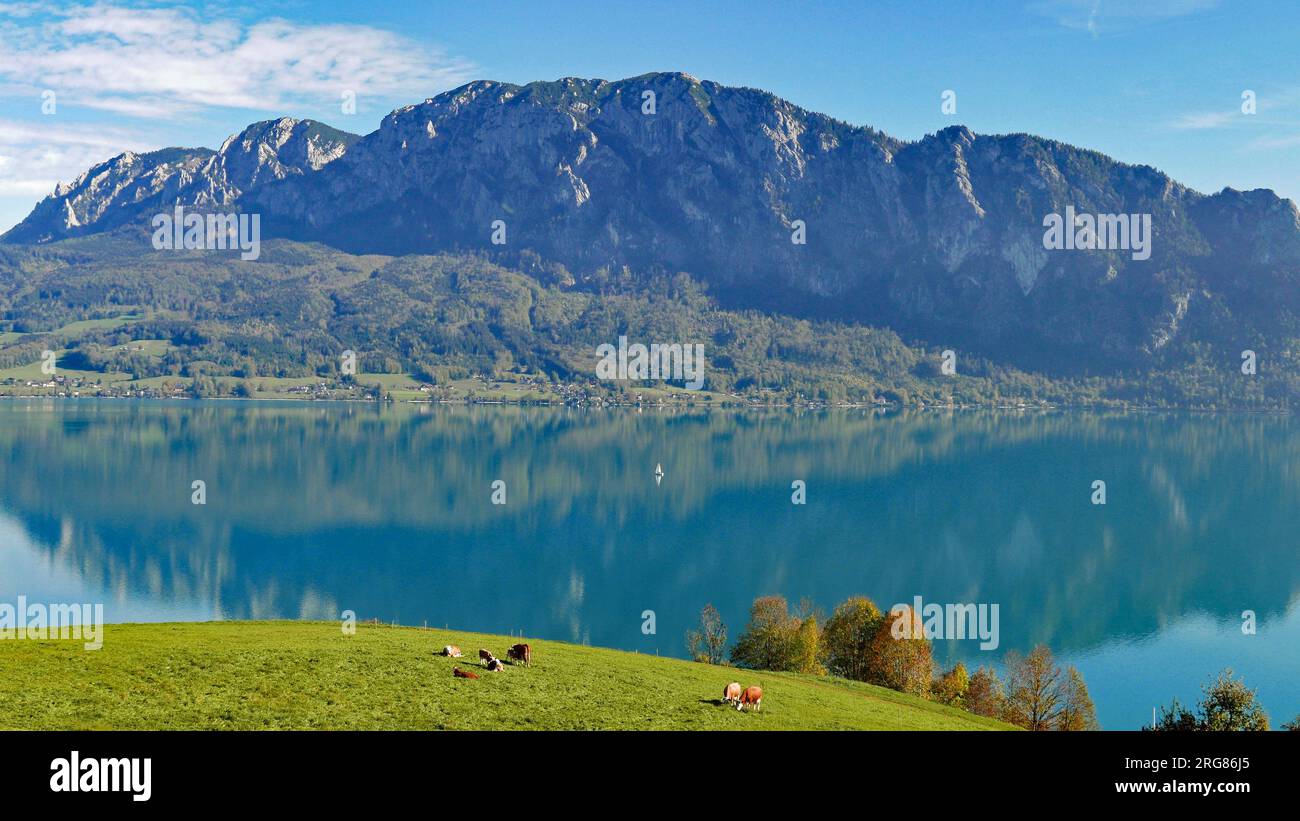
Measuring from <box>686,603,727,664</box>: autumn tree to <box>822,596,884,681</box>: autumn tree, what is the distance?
893 cm

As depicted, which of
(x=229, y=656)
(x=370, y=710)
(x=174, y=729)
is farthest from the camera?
(x=229, y=656)

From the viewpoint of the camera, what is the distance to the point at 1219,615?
356 feet

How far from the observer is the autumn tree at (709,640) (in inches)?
2903

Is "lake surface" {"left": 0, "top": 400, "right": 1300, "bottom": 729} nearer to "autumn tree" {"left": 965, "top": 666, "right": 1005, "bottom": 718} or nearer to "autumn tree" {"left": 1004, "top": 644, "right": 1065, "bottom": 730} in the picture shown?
"autumn tree" {"left": 1004, "top": 644, "right": 1065, "bottom": 730}

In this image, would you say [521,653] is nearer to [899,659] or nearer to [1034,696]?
[899,659]

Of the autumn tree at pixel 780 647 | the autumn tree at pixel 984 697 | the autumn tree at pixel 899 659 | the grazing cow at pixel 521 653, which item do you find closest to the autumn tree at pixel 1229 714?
the autumn tree at pixel 984 697

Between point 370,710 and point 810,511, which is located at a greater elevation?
point 370,710

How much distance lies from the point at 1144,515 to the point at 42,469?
215 m

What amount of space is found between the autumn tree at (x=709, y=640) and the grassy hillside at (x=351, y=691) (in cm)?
2682

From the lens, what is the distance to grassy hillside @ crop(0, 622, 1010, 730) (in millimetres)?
27828

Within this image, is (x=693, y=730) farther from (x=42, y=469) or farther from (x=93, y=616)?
(x=42, y=469)
